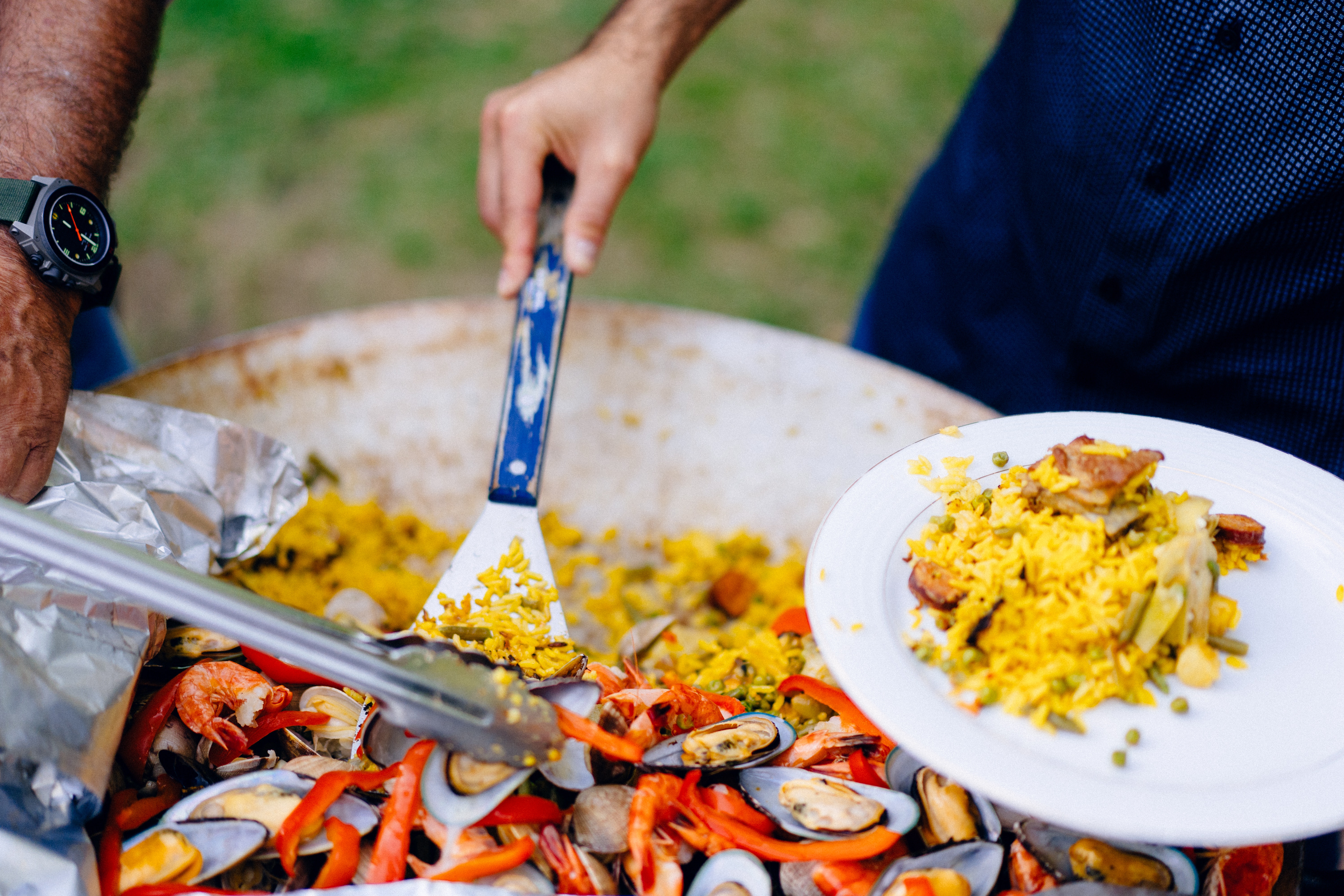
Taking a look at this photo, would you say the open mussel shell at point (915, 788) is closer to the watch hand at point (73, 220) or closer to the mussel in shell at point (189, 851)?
the mussel in shell at point (189, 851)

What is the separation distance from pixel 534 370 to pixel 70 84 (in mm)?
1010

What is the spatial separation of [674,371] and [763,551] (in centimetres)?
47

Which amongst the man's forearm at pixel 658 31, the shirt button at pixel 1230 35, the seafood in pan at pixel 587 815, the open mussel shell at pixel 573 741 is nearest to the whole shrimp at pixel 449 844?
the seafood in pan at pixel 587 815

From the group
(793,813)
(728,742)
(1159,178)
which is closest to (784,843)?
(793,813)

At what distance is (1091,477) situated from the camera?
105 centimetres

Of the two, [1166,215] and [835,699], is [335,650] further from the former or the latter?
[1166,215]

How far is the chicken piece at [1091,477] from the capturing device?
104cm

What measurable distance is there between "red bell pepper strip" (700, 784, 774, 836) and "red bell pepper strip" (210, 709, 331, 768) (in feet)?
1.97

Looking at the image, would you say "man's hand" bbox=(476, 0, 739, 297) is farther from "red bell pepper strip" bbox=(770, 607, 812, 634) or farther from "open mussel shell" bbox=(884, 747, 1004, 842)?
"open mussel shell" bbox=(884, 747, 1004, 842)

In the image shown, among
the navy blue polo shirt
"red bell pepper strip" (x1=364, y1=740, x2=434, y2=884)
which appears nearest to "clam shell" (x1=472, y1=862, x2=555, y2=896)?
"red bell pepper strip" (x1=364, y1=740, x2=434, y2=884)

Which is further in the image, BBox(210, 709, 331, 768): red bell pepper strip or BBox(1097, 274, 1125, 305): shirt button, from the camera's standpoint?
BBox(1097, 274, 1125, 305): shirt button

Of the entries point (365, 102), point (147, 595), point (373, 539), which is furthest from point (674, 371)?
point (365, 102)

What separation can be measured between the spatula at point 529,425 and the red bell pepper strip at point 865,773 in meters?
0.53

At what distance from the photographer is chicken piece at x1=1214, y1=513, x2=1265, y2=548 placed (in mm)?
1101
